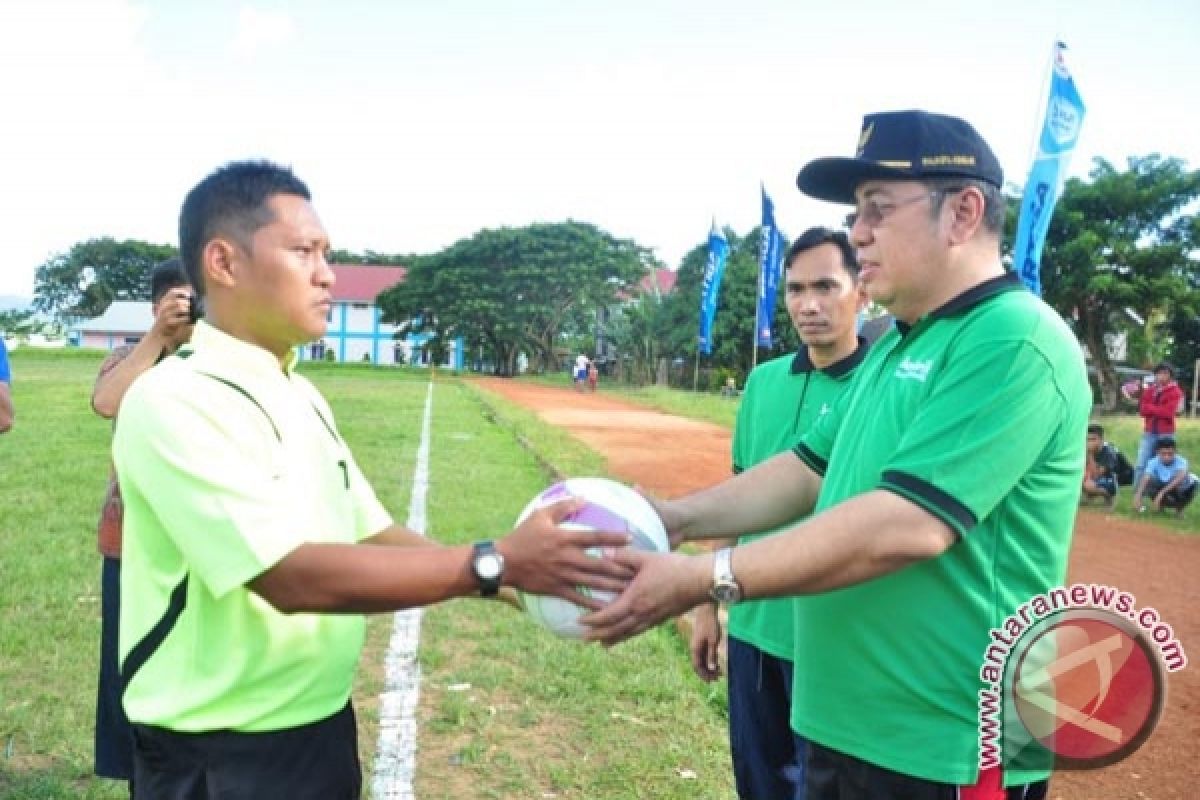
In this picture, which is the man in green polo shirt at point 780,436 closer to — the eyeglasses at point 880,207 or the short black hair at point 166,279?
the eyeglasses at point 880,207

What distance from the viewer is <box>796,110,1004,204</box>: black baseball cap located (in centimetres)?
244

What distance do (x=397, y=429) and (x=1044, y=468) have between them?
19297 mm

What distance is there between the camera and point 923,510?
2.16 metres

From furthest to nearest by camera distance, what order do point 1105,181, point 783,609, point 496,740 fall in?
point 1105,181, point 496,740, point 783,609

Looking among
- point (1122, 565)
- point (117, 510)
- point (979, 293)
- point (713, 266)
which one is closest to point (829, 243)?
point (979, 293)

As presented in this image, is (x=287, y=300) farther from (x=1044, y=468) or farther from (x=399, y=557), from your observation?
(x=1044, y=468)

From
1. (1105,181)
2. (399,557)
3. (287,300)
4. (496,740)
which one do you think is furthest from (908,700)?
(1105,181)

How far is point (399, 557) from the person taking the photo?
2.22m

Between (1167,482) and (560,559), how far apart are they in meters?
13.3

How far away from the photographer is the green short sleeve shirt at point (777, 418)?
12.1 ft

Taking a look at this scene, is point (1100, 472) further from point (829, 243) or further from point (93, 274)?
point (93, 274)

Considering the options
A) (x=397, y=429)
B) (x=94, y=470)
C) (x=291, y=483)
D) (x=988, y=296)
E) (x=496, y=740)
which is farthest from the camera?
(x=397, y=429)

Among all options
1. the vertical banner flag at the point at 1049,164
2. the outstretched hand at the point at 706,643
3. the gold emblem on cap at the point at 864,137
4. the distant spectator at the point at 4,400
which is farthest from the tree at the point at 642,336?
the gold emblem on cap at the point at 864,137

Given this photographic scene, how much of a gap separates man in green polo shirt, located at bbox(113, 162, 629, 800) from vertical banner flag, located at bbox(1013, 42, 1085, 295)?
9.30m
